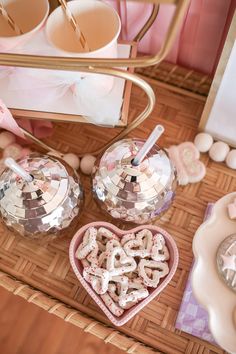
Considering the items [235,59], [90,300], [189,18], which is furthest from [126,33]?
[90,300]

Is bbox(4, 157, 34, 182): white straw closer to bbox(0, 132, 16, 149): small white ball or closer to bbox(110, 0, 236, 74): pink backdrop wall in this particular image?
bbox(0, 132, 16, 149): small white ball

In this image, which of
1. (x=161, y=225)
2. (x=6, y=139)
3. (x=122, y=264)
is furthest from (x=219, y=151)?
(x=6, y=139)

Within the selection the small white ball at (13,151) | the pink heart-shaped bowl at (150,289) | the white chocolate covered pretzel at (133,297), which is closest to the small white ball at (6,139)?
the small white ball at (13,151)

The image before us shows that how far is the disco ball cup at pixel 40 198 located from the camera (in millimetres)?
625

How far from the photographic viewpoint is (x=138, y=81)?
1.83 ft

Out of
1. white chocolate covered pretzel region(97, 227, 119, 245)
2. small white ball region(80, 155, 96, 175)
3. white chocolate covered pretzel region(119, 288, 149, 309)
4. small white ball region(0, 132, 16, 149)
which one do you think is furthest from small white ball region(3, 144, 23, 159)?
white chocolate covered pretzel region(119, 288, 149, 309)

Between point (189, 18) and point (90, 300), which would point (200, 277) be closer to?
point (90, 300)

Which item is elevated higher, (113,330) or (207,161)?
(207,161)

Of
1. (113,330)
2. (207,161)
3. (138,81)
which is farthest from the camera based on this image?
(207,161)

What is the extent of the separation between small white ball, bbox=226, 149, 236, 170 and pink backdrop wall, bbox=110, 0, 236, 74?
167mm

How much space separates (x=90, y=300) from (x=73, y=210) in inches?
5.9

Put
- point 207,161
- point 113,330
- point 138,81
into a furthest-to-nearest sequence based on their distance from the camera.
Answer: point 207,161 < point 113,330 < point 138,81

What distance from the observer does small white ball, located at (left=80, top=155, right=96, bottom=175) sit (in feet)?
2.56

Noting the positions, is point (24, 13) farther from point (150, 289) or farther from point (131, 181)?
point (150, 289)
